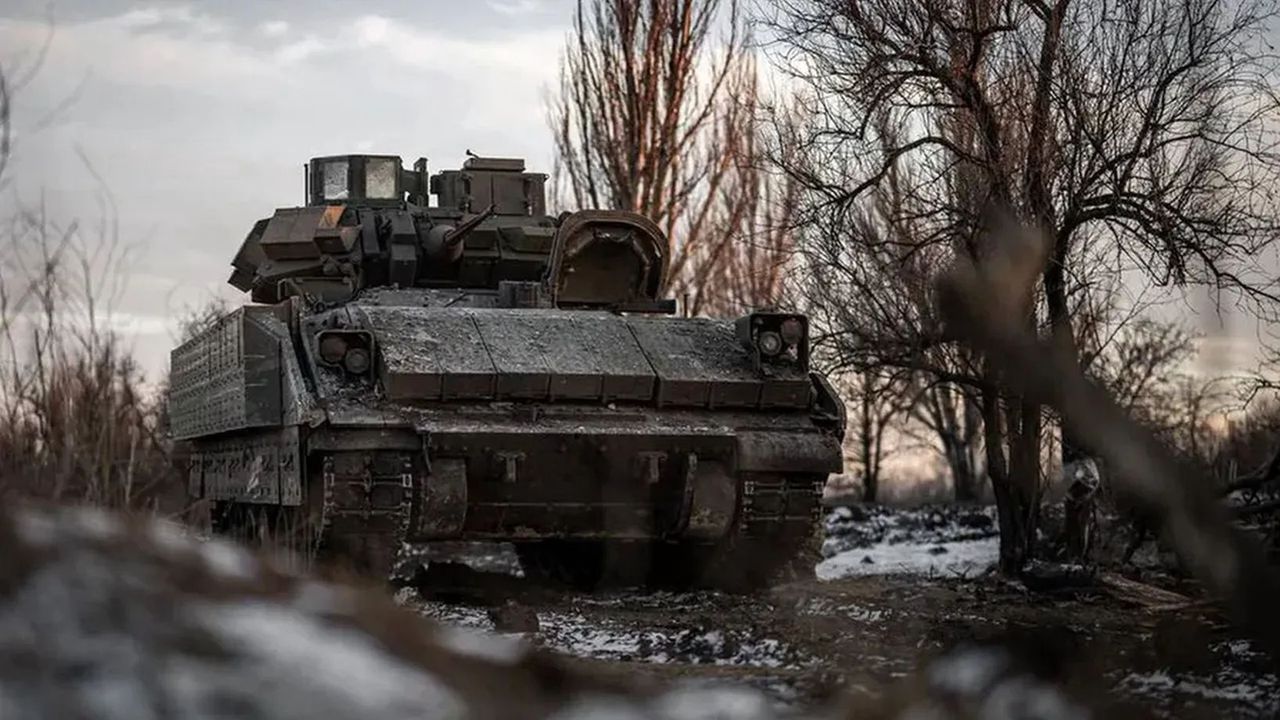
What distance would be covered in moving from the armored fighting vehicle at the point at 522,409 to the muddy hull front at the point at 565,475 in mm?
13

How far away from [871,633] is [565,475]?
285 centimetres

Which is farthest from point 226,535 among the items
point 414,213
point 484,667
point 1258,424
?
point 484,667

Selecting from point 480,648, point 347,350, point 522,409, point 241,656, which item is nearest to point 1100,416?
point 480,648

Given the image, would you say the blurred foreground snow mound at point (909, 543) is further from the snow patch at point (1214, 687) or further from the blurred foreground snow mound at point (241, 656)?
the blurred foreground snow mound at point (241, 656)

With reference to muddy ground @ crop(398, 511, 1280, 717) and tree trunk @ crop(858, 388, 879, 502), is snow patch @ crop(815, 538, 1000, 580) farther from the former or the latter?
tree trunk @ crop(858, 388, 879, 502)

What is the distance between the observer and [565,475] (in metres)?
11.4

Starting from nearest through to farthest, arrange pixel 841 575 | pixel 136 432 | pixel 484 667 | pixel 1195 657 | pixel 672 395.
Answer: pixel 484 667
pixel 1195 657
pixel 136 432
pixel 672 395
pixel 841 575

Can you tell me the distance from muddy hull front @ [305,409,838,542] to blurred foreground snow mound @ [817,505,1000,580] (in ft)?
12.1

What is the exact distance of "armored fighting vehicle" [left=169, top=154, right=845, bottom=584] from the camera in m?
10.8

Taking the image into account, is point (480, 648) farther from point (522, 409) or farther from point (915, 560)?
point (915, 560)

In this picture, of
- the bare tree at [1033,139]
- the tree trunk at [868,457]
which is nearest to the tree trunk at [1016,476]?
the bare tree at [1033,139]

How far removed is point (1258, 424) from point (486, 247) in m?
5.75

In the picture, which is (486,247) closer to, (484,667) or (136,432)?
(136,432)

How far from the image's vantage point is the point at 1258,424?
14.0 m
